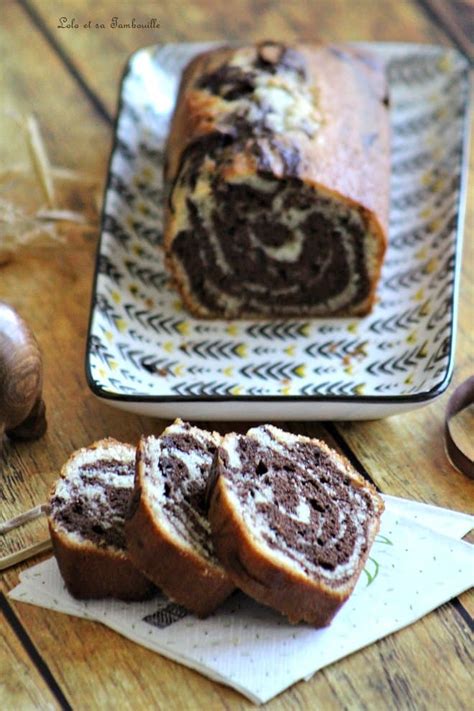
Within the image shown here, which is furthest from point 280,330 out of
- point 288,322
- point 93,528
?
point 93,528

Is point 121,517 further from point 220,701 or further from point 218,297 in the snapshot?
point 218,297

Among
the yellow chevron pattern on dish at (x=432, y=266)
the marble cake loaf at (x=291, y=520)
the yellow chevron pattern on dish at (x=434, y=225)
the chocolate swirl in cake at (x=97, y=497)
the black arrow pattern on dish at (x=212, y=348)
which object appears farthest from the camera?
the yellow chevron pattern on dish at (x=434, y=225)

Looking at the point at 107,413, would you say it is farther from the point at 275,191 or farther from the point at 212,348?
the point at 275,191

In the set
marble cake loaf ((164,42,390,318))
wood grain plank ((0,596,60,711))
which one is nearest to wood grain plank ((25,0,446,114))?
marble cake loaf ((164,42,390,318))

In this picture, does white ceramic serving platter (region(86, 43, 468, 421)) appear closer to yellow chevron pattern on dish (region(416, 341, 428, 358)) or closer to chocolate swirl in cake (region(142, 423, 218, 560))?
yellow chevron pattern on dish (region(416, 341, 428, 358))

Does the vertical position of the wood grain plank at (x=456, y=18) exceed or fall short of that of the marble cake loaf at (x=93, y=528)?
it exceeds it

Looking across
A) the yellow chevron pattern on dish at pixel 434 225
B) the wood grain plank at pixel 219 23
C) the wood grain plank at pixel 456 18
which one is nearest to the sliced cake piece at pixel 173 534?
the yellow chevron pattern on dish at pixel 434 225

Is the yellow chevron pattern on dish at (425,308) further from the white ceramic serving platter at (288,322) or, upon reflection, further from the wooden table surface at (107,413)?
the wooden table surface at (107,413)
